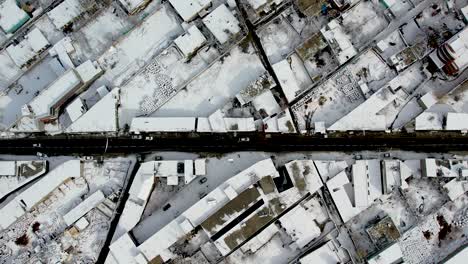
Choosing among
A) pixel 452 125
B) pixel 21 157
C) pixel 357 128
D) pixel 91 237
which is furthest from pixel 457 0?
pixel 21 157

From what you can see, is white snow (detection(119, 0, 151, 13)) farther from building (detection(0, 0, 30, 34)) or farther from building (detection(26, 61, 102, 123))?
building (detection(0, 0, 30, 34))

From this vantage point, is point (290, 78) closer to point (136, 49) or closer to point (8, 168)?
point (136, 49)

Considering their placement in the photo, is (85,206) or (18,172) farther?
(18,172)

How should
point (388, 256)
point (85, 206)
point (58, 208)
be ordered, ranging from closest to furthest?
point (388, 256)
point (85, 206)
point (58, 208)

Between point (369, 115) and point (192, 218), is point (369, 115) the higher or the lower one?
the lower one

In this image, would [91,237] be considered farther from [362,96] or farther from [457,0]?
[457,0]

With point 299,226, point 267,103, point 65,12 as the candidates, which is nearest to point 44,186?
point 65,12

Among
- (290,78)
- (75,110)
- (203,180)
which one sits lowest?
(203,180)
